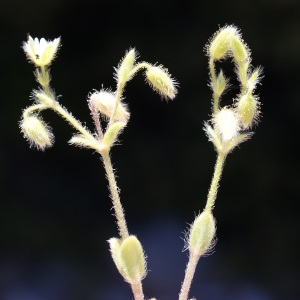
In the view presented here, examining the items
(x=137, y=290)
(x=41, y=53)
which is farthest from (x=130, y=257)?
(x=41, y=53)

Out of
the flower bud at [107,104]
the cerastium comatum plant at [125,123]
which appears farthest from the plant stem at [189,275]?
the flower bud at [107,104]

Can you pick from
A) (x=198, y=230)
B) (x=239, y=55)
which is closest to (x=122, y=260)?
(x=198, y=230)

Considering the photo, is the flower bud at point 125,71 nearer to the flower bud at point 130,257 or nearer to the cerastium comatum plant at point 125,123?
the cerastium comatum plant at point 125,123

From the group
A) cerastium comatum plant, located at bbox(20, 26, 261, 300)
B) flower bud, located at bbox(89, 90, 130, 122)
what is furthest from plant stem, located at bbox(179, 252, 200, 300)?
flower bud, located at bbox(89, 90, 130, 122)

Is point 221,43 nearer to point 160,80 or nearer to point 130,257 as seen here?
point 160,80

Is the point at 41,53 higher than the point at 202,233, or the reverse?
the point at 41,53
